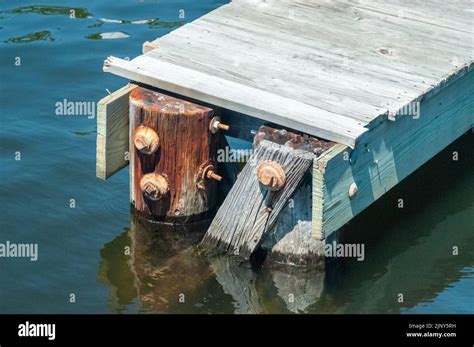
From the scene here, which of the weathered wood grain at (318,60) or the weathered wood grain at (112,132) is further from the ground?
the weathered wood grain at (318,60)

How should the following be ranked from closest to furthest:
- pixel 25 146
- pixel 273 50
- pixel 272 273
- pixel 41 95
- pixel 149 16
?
pixel 272 273, pixel 273 50, pixel 25 146, pixel 41 95, pixel 149 16

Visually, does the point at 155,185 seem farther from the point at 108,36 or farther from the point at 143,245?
the point at 108,36

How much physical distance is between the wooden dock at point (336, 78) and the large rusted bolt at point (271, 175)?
259mm

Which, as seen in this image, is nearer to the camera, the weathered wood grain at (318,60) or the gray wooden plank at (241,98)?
the gray wooden plank at (241,98)

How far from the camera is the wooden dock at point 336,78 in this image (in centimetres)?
1121

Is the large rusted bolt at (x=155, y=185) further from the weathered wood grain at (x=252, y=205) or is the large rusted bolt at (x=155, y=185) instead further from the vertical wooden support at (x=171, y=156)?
the weathered wood grain at (x=252, y=205)

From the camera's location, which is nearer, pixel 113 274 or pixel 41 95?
pixel 113 274

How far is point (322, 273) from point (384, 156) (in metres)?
1.10

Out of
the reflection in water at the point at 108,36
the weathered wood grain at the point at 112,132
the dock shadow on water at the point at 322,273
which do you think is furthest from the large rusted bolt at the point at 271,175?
the reflection in water at the point at 108,36
